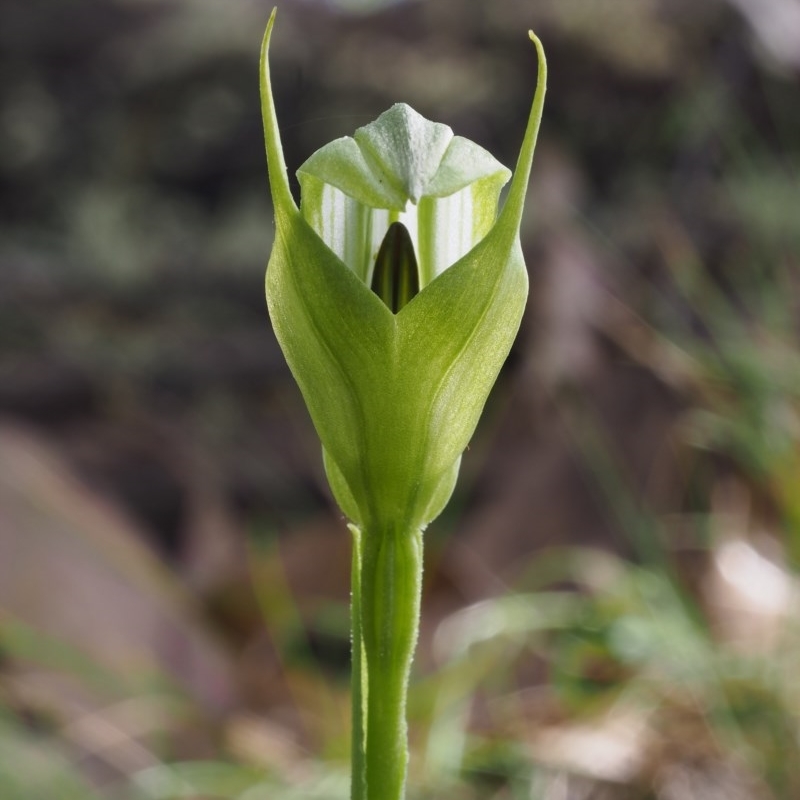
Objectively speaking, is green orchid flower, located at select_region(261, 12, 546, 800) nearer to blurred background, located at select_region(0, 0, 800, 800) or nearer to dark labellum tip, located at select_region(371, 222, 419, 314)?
dark labellum tip, located at select_region(371, 222, 419, 314)

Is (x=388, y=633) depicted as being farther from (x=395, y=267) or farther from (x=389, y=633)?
(x=395, y=267)

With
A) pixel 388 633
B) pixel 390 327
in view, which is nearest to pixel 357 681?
pixel 388 633

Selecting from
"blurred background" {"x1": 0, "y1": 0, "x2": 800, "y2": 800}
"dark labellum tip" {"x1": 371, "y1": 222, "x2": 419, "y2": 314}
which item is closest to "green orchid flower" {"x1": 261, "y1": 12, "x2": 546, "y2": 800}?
"dark labellum tip" {"x1": 371, "y1": 222, "x2": 419, "y2": 314}

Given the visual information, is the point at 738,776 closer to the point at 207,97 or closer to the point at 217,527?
the point at 217,527

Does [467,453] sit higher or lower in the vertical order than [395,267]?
higher

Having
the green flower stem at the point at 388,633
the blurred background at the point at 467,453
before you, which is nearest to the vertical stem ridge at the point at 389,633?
the green flower stem at the point at 388,633

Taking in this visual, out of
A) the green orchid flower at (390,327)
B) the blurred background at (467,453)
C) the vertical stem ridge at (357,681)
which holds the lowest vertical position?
the vertical stem ridge at (357,681)

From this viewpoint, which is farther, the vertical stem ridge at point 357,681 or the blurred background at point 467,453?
the blurred background at point 467,453

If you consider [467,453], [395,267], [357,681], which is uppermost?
[467,453]

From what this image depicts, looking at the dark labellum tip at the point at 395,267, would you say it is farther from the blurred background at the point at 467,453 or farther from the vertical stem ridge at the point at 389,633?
the blurred background at the point at 467,453
